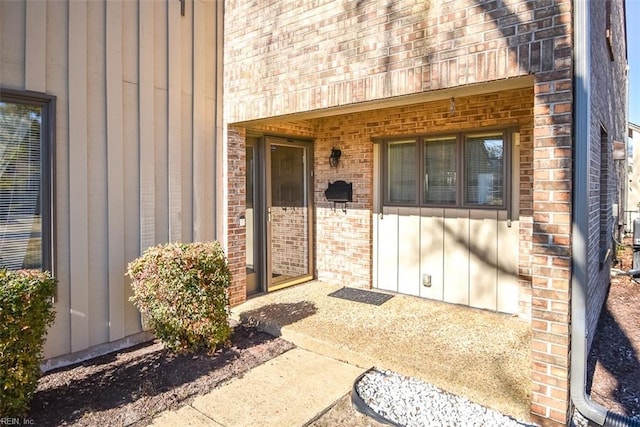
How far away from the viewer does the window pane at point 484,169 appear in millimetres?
4781

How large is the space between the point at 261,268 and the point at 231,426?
3103mm

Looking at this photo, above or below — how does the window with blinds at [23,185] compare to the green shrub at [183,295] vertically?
above

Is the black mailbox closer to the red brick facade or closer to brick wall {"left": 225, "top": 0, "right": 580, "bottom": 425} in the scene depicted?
the red brick facade

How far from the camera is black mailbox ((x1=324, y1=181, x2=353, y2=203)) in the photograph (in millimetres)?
5926

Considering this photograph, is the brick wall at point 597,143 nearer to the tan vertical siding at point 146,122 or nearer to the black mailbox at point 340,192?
the black mailbox at point 340,192

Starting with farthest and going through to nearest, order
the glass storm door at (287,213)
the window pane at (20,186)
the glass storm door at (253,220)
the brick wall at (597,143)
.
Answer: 1. the glass storm door at (287,213)
2. the glass storm door at (253,220)
3. the brick wall at (597,143)
4. the window pane at (20,186)

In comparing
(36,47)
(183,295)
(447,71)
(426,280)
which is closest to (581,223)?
(447,71)

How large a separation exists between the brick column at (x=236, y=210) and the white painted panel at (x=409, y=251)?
2220 mm

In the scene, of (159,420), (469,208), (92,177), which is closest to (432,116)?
(469,208)

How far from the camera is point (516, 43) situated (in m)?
2.86

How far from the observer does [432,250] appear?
5.31m

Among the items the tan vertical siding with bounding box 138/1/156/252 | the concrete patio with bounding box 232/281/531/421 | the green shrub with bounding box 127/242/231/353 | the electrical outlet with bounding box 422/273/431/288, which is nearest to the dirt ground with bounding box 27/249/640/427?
the green shrub with bounding box 127/242/231/353

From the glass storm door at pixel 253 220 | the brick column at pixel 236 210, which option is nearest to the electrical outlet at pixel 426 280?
the glass storm door at pixel 253 220

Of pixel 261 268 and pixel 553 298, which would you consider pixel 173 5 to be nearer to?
pixel 261 268
